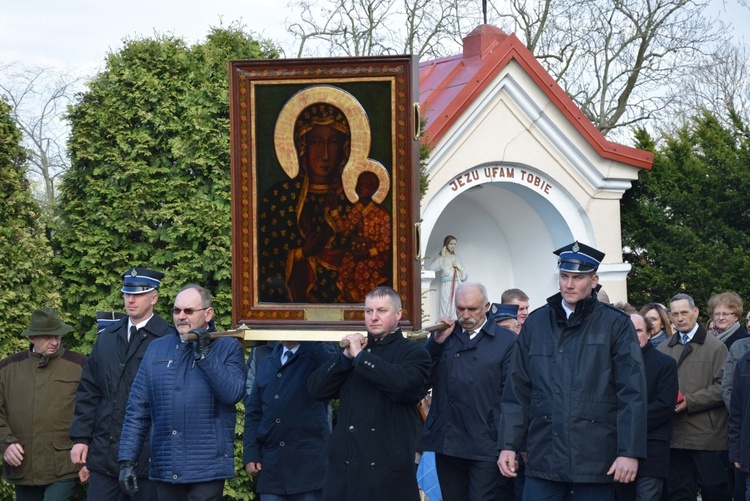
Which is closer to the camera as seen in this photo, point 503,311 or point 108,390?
point 108,390

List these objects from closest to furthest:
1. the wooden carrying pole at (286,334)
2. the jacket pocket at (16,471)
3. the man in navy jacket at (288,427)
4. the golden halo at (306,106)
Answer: the wooden carrying pole at (286,334) < the golden halo at (306,106) < the man in navy jacket at (288,427) < the jacket pocket at (16,471)

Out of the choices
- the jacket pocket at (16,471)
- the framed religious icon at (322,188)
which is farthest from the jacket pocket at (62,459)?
the framed religious icon at (322,188)

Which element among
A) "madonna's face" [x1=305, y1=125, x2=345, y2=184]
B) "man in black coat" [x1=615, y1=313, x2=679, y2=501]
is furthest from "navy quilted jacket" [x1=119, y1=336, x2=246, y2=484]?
"man in black coat" [x1=615, y1=313, x2=679, y2=501]

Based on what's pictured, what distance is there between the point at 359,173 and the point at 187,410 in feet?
6.09

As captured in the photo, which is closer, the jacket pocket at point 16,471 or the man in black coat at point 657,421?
the man in black coat at point 657,421

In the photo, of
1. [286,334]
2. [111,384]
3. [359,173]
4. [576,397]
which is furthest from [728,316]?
[111,384]

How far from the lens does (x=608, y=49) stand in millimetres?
26719

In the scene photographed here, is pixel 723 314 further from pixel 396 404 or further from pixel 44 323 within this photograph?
pixel 44 323

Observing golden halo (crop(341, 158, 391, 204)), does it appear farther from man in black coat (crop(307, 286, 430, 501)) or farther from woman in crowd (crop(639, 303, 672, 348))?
woman in crowd (crop(639, 303, 672, 348))

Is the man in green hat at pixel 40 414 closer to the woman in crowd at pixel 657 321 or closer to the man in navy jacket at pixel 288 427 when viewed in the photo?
the man in navy jacket at pixel 288 427

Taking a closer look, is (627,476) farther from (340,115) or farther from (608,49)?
(608,49)

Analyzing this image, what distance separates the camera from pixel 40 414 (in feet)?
27.8

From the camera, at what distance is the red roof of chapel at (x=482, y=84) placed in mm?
13672

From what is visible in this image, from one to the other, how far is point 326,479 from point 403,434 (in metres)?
0.54
